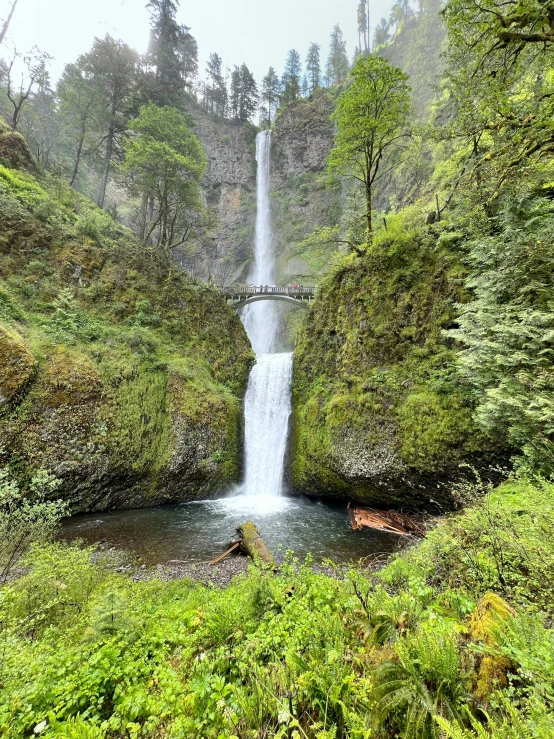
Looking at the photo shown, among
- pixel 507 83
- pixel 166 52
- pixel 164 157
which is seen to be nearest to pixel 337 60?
pixel 166 52

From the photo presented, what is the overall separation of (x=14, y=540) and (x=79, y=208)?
63.6 feet

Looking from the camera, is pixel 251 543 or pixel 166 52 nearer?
pixel 251 543

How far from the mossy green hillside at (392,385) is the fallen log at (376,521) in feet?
1.54

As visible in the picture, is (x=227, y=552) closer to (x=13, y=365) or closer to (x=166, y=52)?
(x=13, y=365)

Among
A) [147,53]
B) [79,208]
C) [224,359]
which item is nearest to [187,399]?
[224,359]

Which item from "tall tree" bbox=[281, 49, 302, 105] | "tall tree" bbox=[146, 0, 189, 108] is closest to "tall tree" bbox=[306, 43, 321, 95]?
"tall tree" bbox=[281, 49, 302, 105]

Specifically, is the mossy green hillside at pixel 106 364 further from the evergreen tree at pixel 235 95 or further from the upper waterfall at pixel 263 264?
the evergreen tree at pixel 235 95

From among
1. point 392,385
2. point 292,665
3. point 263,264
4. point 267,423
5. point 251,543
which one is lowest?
point 251,543

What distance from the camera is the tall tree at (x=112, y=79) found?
1870cm

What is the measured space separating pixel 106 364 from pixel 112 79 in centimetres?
2095

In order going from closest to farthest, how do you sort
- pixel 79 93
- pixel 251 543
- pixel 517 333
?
pixel 517 333
pixel 251 543
pixel 79 93

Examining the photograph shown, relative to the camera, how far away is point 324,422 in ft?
38.6

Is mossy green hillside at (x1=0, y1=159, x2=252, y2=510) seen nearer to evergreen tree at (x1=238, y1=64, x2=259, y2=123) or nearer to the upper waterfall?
the upper waterfall

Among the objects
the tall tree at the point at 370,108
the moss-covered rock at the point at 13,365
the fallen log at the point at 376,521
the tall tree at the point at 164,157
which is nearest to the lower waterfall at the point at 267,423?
the fallen log at the point at 376,521
